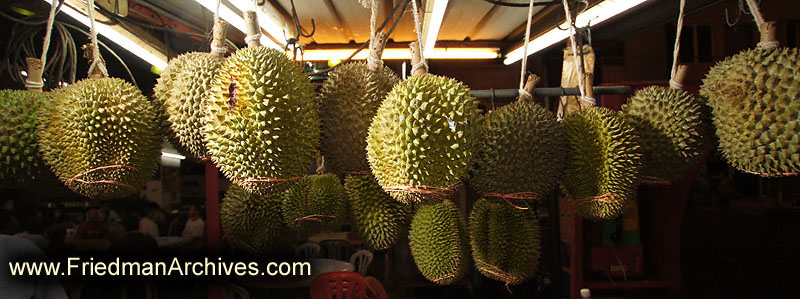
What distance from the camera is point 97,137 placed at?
1.12 meters

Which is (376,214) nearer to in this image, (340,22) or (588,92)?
(588,92)

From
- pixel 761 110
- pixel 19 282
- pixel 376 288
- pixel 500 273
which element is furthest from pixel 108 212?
pixel 761 110

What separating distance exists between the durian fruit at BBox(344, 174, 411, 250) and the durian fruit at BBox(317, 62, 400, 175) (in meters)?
0.16

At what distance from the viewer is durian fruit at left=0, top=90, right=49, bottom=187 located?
1149 mm

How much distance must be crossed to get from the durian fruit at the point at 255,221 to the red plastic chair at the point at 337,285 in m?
1.54

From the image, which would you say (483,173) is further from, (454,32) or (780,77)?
(454,32)

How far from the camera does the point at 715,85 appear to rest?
121 centimetres

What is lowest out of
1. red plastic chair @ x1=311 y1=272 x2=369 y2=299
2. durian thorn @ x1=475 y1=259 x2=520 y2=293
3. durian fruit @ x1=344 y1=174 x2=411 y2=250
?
red plastic chair @ x1=311 y1=272 x2=369 y2=299

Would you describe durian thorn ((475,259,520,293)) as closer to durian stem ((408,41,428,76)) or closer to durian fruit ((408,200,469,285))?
durian fruit ((408,200,469,285))

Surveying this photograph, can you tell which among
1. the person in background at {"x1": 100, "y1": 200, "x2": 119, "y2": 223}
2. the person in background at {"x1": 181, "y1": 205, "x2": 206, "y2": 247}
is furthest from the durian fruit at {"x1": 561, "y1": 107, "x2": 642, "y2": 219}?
the person in background at {"x1": 100, "y1": 200, "x2": 119, "y2": 223}

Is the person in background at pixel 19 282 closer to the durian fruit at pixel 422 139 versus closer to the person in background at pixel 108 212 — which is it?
the durian fruit at pixel 422 139

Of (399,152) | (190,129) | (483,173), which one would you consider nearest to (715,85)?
(483,173)

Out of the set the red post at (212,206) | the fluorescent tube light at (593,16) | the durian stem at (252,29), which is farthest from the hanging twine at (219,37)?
the red post at (212,206)

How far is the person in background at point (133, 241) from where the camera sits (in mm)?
1768
